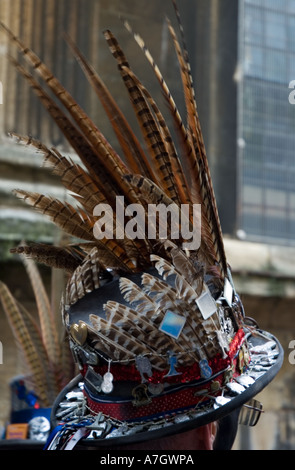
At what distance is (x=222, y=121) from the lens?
19.9ft

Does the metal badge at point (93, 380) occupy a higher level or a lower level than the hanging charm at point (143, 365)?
lower

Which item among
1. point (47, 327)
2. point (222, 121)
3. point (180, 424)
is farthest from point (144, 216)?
point (222, 121)

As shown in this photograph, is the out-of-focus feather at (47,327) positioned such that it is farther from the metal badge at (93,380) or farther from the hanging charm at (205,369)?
the hanging charm at (205,369)

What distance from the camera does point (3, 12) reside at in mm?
5148

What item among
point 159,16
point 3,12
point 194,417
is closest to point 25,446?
point 194,417

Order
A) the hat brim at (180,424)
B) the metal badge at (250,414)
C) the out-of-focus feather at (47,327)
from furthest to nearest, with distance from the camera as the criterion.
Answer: the out-of-focus feather at (47,327), the metal badge at (250,414), the hat brim at (180,424)

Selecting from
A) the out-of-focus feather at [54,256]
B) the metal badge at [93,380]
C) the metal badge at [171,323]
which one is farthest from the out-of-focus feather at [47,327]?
the metal badge at [171,323]

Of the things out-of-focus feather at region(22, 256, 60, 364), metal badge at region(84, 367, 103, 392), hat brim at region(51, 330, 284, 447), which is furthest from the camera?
out-of-focus feather at region(22, 256, 60, 364)

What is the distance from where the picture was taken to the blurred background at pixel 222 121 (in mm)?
4934

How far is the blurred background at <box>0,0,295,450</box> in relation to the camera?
4.93 metres

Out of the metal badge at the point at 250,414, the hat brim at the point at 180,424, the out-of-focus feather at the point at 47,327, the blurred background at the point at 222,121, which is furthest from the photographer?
the blurred background at the point at 222,121

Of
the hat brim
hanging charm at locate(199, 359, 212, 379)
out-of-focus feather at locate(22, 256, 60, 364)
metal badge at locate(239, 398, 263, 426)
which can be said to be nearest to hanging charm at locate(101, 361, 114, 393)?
the hat brim

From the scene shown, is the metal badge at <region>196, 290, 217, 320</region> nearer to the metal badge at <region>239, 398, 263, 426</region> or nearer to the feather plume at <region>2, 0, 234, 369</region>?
the feather plume at <region>2, 0, 234, 369</region>

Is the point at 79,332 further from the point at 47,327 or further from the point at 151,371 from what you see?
the point at 47,327
